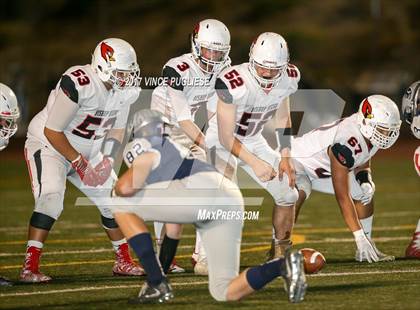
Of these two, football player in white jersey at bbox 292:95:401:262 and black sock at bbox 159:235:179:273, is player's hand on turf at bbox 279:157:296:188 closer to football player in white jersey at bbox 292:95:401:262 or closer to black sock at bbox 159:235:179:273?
football player in white jersey at bbox 292:95:401:262

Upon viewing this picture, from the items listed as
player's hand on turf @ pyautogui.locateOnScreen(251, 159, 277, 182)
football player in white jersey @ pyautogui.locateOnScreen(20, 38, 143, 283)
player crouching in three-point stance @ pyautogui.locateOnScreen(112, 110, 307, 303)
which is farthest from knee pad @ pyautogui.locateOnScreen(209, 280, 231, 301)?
football player in white jersey @ pyautogui.locateOnScreen(20, 38, 143, 283)

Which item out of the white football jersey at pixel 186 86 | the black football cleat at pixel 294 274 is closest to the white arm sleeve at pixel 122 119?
the white football jersey at pixel 186 86

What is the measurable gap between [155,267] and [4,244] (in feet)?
10.4

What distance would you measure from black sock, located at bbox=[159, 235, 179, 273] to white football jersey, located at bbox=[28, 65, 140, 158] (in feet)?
3.24

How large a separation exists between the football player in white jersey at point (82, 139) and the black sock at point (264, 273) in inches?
59.6

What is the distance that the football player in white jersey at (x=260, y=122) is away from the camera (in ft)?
21.2

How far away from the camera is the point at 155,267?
5.29m

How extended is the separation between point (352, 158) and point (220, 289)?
184 cm

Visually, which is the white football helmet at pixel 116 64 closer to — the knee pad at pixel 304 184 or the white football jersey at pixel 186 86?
the white football jersey at pixel 186 86

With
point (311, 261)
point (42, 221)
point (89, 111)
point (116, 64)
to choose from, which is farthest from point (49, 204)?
point (311, 261)

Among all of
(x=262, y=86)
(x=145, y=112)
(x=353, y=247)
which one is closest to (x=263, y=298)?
(x=145, y=112)

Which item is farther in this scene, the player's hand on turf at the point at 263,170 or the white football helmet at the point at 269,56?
the white football helmet at the point at 269,56

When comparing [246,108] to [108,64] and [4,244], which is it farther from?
[4,244]

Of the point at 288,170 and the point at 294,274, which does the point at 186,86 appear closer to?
the point at 288,170
